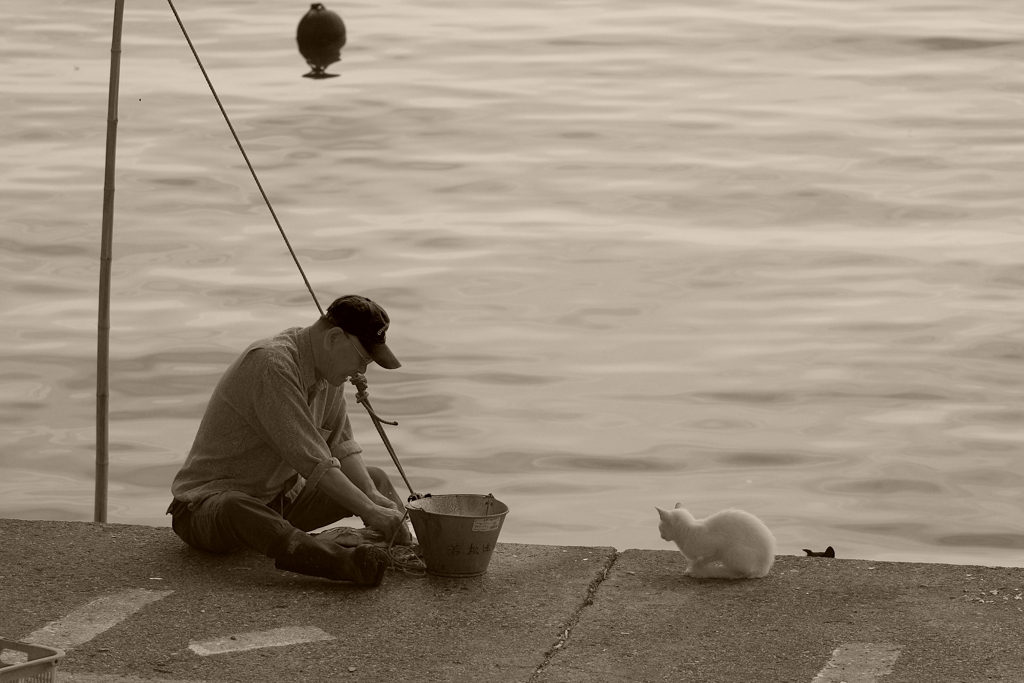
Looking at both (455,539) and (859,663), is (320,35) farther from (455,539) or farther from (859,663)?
(859,663)

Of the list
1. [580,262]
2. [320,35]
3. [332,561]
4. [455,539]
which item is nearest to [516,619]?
[455,539]

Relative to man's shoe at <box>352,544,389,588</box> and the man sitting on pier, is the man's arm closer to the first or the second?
the man sitting on pier

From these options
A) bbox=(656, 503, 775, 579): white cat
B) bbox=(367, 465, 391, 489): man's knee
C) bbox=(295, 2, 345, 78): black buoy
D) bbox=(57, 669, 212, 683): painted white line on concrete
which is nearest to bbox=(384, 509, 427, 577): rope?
bbox=(367, 465, 391, 489): man's knee

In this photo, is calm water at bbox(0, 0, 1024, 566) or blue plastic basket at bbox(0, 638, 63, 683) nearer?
blue plastic basket at bbox(0, 638, 63, 683)

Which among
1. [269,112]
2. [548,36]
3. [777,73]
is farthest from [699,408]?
[548,36]

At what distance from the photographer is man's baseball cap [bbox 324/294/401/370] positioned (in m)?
4.97

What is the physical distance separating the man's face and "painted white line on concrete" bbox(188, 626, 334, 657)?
2.80 ft

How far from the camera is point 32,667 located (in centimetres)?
339

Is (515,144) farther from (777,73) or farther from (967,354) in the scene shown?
(967,354)

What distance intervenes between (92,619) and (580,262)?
22.9ft

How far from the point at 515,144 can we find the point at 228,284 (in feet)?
15.0

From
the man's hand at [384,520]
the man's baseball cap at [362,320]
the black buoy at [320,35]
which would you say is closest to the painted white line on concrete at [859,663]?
the man's hand at [384,520]

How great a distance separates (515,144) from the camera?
14711 mm

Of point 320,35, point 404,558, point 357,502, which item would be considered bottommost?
point 404,558
